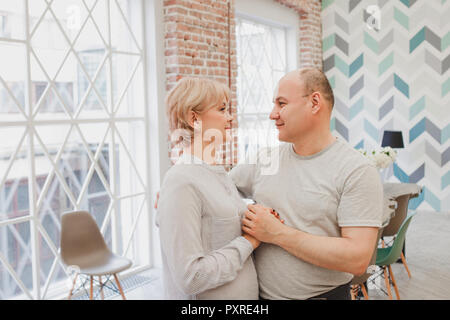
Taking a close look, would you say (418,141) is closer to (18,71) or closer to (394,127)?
(394,127)

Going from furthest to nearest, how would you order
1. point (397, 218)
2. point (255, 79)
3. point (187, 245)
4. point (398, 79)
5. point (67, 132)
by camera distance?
1. point (398, 79)
2. point (255, 79)
3. point (397, 218)
4. point (67, 132)
5. point (187, 245)

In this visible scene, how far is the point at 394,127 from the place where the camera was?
7402 millimetres

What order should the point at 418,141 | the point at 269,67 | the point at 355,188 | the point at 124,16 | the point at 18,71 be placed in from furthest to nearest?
the point at 418,141 → the point at 269,67 → the point at 124,16 → the point at 18,71 → the point at 355,188

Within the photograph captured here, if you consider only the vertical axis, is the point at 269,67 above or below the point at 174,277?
above

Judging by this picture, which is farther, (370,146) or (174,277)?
(370,146)

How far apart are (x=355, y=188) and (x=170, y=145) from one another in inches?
121

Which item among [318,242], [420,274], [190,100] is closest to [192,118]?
[190,100]

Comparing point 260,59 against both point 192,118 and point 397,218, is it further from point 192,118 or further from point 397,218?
point 192,118

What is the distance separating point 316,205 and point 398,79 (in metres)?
6.42

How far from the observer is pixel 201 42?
4656 millimetres

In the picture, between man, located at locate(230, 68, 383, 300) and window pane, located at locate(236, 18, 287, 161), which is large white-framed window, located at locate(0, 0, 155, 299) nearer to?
window pane, located at locate(236, 18, 287, 161)

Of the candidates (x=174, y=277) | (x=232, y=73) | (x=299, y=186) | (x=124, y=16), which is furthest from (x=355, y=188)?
(x=232, y=73)

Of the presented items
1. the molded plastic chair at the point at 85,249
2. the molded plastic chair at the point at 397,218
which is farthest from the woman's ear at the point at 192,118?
the molded plastic chair at the point at 397,218

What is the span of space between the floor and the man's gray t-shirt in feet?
7.78
